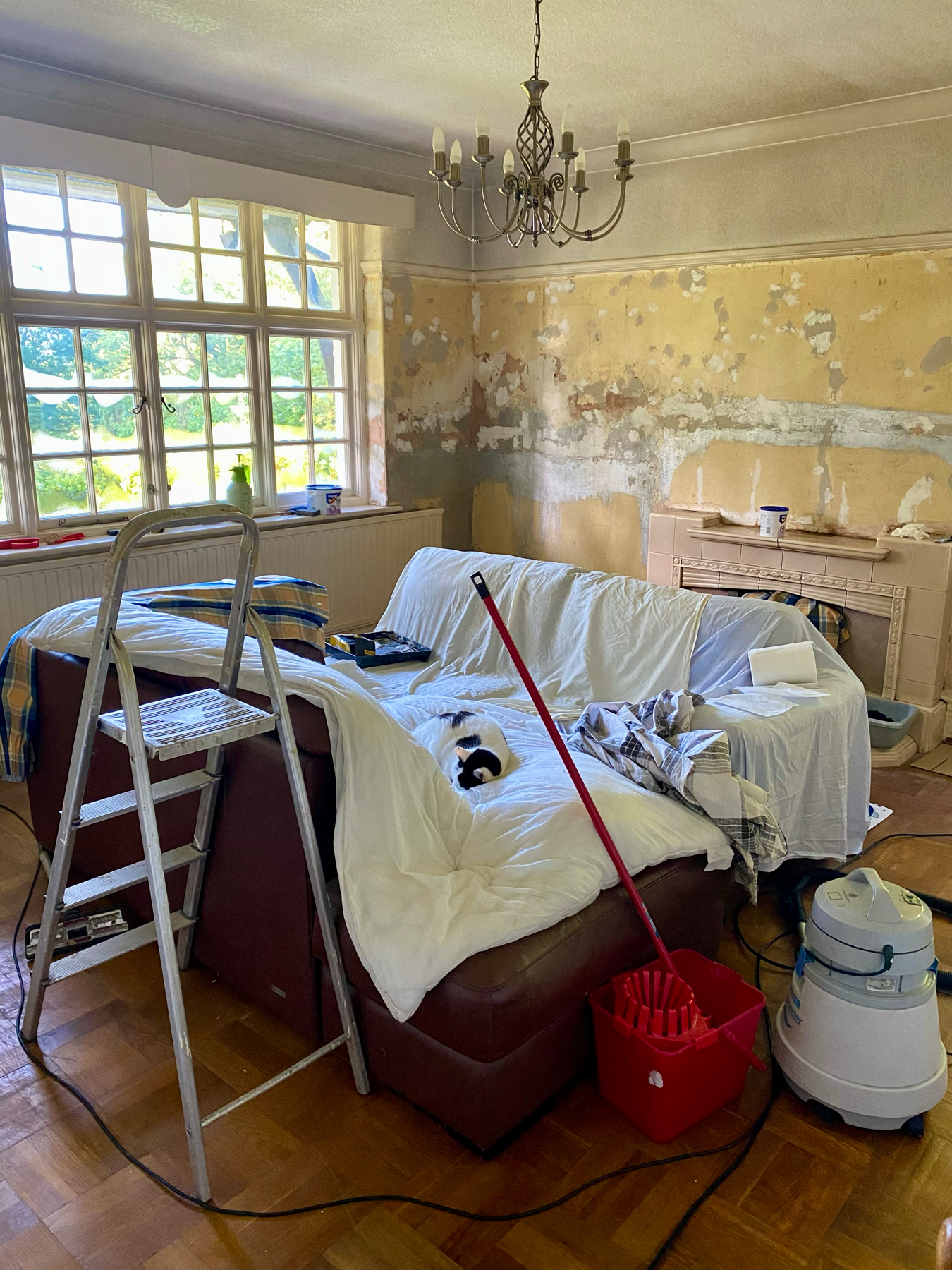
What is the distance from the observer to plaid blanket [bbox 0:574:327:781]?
2.61 meters

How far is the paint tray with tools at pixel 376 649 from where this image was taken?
3.58 meters

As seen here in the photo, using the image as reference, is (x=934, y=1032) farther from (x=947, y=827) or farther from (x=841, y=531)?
(x=841, y=531)

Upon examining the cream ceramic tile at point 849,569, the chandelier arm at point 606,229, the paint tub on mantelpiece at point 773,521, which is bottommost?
the cream ceramic tile at point 849,569

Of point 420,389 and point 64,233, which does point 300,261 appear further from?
point 64,233

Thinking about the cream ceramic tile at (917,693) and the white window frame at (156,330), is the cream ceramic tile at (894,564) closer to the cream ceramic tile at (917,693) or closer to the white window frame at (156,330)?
the cream ceramic tile at (917,693)

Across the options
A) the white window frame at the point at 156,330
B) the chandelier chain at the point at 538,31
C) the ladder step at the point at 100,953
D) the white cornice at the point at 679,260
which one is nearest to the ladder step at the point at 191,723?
the ladder step at the point at 100,953

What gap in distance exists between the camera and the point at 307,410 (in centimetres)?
499

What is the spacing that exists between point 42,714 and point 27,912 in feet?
1.89

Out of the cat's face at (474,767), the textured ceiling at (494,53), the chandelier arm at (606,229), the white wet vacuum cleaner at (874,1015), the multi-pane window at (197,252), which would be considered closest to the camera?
the white wet vacuum cleaner at (874,1015)

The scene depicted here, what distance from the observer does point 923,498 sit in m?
3.96

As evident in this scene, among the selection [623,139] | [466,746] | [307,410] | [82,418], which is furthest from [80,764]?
[307,410]

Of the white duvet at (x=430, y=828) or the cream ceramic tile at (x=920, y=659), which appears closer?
the white duvet at (x=430, y=828)

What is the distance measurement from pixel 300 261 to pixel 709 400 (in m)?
2.23

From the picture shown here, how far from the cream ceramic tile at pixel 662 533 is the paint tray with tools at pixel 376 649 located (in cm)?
161
